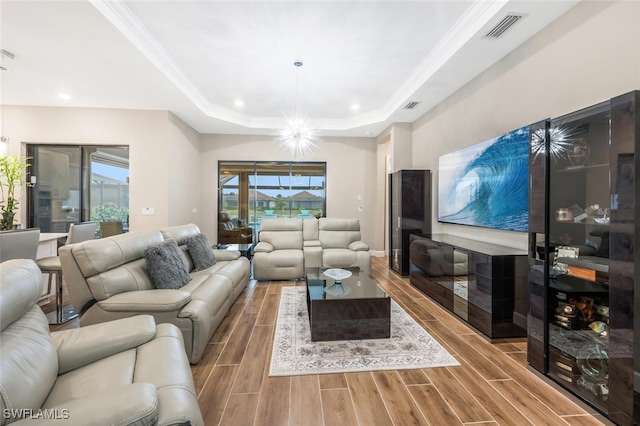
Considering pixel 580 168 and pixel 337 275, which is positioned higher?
pixel 580 168

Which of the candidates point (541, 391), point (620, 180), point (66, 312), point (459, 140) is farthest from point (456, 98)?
point (66, 312)

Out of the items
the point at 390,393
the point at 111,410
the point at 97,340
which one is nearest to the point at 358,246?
the point at 390,393

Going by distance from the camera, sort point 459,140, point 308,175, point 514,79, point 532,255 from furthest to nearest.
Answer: point 308,175, point 459,140, point 514,79, point 532,255

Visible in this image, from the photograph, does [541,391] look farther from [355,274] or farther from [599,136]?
[355,274]

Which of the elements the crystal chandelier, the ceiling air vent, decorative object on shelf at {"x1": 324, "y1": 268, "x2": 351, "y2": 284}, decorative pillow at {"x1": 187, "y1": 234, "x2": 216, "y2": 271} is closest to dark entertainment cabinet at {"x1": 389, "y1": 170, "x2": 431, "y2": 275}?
the crystal chandelier

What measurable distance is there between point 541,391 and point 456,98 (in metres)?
3.50

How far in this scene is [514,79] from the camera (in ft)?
9.20

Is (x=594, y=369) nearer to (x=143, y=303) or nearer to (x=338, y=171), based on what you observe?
(x=143, y=303)

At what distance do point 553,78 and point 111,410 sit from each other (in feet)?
11.8

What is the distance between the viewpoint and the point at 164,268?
8.00 feet

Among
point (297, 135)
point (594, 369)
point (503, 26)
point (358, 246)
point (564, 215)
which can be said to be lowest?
point (594, 369)

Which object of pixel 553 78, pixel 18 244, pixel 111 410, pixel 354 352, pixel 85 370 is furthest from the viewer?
pixel 18 244

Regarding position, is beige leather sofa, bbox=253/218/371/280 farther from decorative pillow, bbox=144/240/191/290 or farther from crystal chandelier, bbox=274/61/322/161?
decorative pillow, bbox=144/240/191/290

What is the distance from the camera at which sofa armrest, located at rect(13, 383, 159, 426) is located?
777mm
